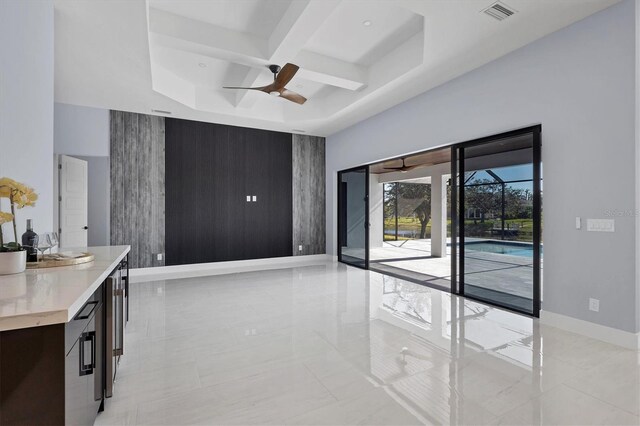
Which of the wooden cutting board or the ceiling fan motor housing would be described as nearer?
the wooden cutting board

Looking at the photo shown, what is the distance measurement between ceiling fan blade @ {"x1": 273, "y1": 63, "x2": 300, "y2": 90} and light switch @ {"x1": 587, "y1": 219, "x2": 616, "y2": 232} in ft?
11.7

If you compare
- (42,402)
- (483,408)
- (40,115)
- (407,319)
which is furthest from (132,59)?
(483,408)

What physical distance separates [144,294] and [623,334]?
573 centimetres

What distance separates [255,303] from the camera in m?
4.32

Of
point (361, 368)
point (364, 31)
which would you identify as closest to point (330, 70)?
point (364, 31)

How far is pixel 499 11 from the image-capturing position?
311 cm

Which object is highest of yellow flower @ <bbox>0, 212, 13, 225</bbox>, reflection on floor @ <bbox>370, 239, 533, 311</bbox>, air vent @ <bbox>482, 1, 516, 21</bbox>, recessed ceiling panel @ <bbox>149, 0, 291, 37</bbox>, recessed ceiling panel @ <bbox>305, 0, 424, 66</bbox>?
recessed ceiling panel @ <bbox>305, 0, 424, 66</bbox>

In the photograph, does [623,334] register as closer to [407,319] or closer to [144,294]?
[407,319]

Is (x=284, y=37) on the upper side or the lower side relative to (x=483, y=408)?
upper

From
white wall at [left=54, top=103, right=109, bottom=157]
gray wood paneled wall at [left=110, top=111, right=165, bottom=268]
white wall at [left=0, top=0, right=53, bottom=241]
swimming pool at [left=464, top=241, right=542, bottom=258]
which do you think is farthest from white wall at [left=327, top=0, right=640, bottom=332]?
white wall at [left=54, top=103, right=109, bottom=157]

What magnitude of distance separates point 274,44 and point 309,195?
436 cm

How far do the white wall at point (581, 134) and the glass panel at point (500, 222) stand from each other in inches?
9.6

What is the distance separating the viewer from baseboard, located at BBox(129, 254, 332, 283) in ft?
19.8

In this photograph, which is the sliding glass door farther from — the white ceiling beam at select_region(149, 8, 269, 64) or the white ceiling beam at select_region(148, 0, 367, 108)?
the white ceiling beam at select_region(149, 8, 269, 64)
